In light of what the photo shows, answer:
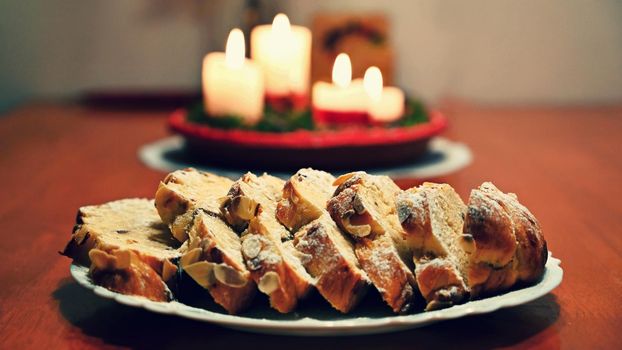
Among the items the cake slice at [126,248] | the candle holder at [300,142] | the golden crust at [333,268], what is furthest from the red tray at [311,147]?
the golden crust at [333,268]

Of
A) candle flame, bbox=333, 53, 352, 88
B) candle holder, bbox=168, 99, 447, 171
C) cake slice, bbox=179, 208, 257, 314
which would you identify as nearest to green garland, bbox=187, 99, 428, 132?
candle holder, bbox=168, 99, 447, 171

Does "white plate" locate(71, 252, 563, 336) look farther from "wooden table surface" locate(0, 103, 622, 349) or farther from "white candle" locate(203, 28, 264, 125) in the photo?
"white candle" locate(203, 28, 264, 125)

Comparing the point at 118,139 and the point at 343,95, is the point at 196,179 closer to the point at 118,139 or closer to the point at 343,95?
the point at 343,95

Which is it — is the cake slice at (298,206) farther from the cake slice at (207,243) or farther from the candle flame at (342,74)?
the candle flame at (342,74)

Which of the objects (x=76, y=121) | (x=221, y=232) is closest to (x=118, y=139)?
(x=76, y=121)

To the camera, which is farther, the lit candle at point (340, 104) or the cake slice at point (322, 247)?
the lit candle at point (340, 104)

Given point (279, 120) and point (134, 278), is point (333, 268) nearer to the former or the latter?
point (134, 278)
